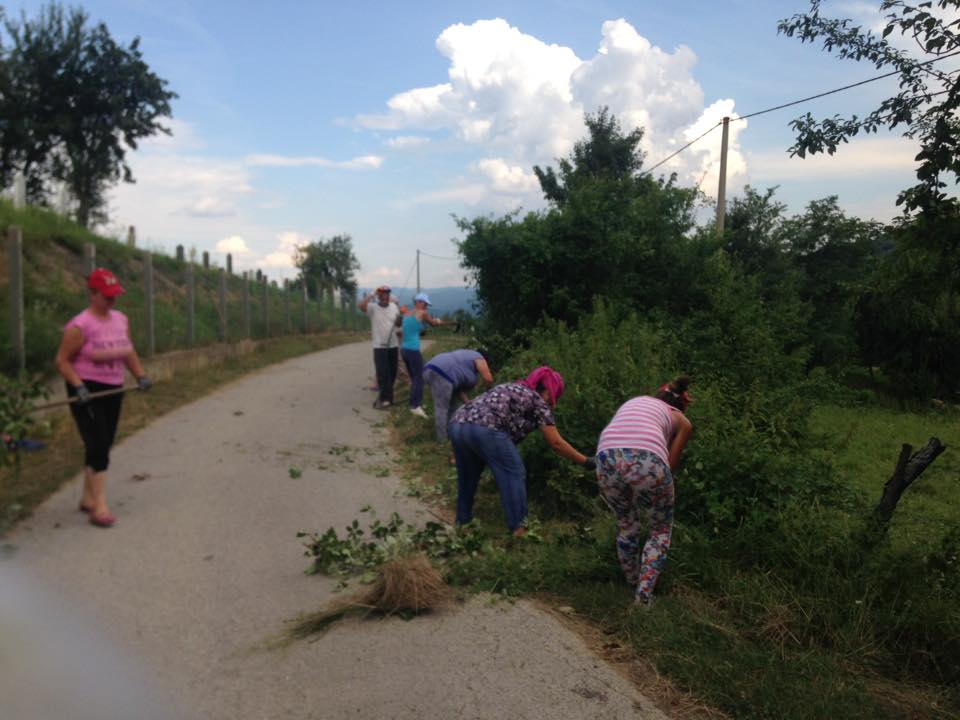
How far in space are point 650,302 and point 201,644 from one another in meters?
11.6

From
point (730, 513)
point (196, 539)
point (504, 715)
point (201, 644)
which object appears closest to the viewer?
point (504, 715)

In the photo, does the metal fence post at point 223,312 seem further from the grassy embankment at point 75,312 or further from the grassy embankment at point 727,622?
the grassy embankment at point 727,622

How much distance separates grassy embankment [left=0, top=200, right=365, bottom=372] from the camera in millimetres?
10073

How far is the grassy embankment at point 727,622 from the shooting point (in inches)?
154

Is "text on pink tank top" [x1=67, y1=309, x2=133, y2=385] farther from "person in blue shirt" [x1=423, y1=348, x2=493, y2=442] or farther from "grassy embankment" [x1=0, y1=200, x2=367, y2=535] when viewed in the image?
"person in blue shirt" [x1=423, y1=348, x2=493, y2=442]

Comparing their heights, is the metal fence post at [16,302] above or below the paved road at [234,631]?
above

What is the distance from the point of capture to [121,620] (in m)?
4.57

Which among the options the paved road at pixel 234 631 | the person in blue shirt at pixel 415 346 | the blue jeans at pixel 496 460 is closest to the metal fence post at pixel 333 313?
the person in blue shirt at pixel 415 346

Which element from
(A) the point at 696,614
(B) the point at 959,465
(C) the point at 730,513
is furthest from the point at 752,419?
(B) the point at 959,465

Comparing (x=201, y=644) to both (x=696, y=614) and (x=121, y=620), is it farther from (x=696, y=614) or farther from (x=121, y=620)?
(x=696, y=614)

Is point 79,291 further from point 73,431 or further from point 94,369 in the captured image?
point 94,369

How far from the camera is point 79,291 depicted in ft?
40.1

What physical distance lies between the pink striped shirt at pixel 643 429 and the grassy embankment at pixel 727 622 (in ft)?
3.00

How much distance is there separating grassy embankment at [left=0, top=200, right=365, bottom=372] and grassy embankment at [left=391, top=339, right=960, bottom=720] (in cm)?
674
